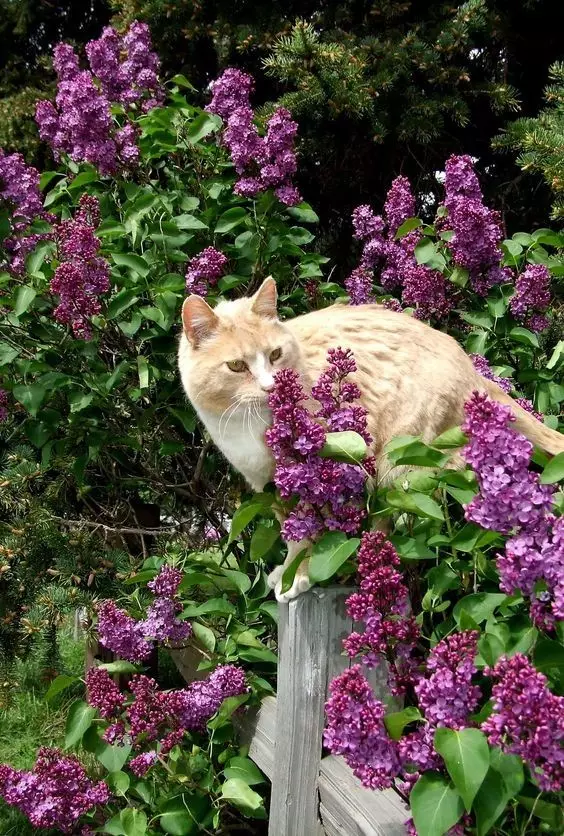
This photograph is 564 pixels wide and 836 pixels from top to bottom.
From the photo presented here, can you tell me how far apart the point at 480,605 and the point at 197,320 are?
132 cm

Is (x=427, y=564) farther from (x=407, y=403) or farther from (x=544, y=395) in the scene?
(x=544, y=395)

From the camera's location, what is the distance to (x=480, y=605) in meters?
1.53

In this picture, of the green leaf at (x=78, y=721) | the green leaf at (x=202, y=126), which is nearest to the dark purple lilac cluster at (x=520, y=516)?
the green leaf at (x=78, y=721)

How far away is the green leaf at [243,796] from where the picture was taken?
2098 millimetres

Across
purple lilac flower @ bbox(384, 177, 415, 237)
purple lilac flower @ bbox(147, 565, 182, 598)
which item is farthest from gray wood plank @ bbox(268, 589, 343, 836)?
purple lilac flower @ bbox(384, 177, 415, 237)

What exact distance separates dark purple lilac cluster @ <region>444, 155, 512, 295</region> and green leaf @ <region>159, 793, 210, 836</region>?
1996mm

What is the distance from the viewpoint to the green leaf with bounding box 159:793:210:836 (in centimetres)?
217

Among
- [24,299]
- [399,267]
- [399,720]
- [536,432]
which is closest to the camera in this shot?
[399,720]

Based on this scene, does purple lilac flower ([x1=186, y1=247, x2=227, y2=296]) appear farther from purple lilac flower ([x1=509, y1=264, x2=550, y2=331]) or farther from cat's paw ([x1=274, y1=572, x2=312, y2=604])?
cat's paw ([x1=274, y1=572, x2=312, y2=604])

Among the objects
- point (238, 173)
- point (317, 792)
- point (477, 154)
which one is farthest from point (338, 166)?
point (317, 792)

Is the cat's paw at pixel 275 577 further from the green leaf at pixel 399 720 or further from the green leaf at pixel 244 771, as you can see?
the green leaf at pixel 399 720

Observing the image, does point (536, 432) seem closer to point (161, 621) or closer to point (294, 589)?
point (294, 589)

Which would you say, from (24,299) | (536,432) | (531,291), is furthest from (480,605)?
(24,299)

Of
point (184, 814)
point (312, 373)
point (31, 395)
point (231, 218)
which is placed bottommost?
point (184, 814)
